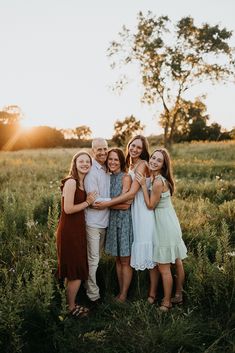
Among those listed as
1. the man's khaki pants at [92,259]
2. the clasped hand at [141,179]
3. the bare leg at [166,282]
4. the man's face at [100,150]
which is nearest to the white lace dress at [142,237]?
the bare leg at [166,282]

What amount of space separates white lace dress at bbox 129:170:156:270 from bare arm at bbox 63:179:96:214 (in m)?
0.69

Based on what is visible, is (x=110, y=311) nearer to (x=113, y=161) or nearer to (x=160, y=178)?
(x=160, y=178)

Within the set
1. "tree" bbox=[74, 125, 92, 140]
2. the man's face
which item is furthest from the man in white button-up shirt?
"tree" bbox=[74, 125, 92, 140]

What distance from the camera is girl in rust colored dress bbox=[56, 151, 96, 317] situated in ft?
15.9

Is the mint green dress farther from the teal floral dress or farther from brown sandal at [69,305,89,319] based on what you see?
brown sandal at [69,305,89,319]

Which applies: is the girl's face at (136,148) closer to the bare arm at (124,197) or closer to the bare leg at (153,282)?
the bare arm at (124,197)

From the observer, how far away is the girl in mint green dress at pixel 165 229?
16.5 feet

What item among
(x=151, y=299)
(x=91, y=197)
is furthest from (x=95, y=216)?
(x=151, y=299)

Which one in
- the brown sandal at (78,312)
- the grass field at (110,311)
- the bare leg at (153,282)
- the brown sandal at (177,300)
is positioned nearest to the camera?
the grass field at (110,311)

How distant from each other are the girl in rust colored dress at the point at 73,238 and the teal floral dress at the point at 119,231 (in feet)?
1.43

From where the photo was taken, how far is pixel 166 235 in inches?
201

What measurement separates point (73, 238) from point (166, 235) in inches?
46.9

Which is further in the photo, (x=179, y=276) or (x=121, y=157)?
(x=121, y=157)

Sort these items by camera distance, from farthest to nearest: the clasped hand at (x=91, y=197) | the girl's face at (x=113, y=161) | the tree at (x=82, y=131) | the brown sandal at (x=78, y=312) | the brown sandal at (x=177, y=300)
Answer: the tree at (x=82, y=131), the girl's face at (x=113, y=161), the brown sandal at (x=177, y=300), the clasped hand at (x=91, y=197), the brown sandal at (x=78, y=312)
